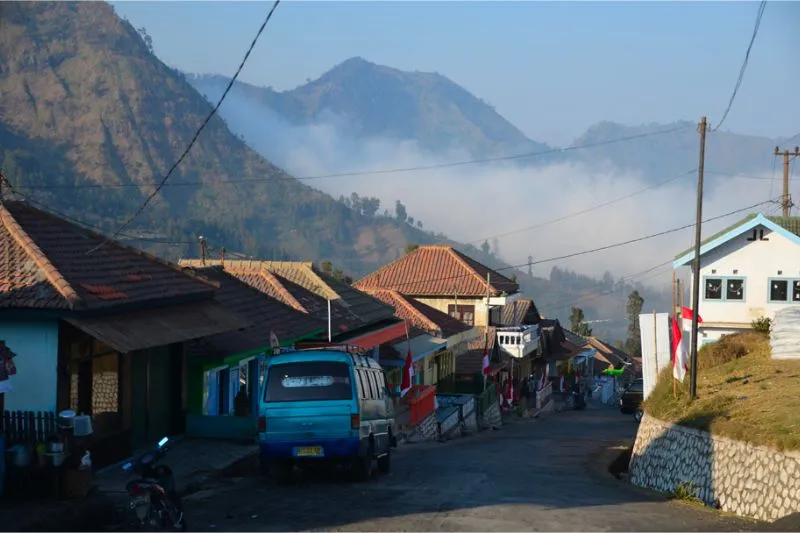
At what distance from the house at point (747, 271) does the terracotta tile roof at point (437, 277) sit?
19461 millimetres

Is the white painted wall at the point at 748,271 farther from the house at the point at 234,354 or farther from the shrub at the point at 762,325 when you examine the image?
the house at the point at 234,354

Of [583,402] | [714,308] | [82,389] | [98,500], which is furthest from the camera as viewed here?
[583,402]

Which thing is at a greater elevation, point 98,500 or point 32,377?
point 32,377

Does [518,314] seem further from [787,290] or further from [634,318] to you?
[634,318]

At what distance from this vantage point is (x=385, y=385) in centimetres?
2119

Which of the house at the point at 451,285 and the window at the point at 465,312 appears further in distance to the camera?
the window at the point at 465,312

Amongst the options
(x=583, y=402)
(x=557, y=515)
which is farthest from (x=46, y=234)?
(x=583, y=402)

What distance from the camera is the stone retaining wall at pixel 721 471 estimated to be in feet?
54.3

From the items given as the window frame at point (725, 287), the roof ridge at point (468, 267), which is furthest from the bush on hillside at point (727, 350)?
the roof ridge at point (468, 267)

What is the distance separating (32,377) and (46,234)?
3432 millimetres

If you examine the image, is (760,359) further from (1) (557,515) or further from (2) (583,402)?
(2) (583,402)

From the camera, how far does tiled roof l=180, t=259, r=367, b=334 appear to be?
108ft

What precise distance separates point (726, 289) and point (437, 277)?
24.0 meters

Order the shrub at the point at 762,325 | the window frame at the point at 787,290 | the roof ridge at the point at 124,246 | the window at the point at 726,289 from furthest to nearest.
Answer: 1. the window at the point at 726,289
2. the window frame at the point at 787,290
3. the shrub at the point at 762,325
4. the roof ridge at the point at 124,246
